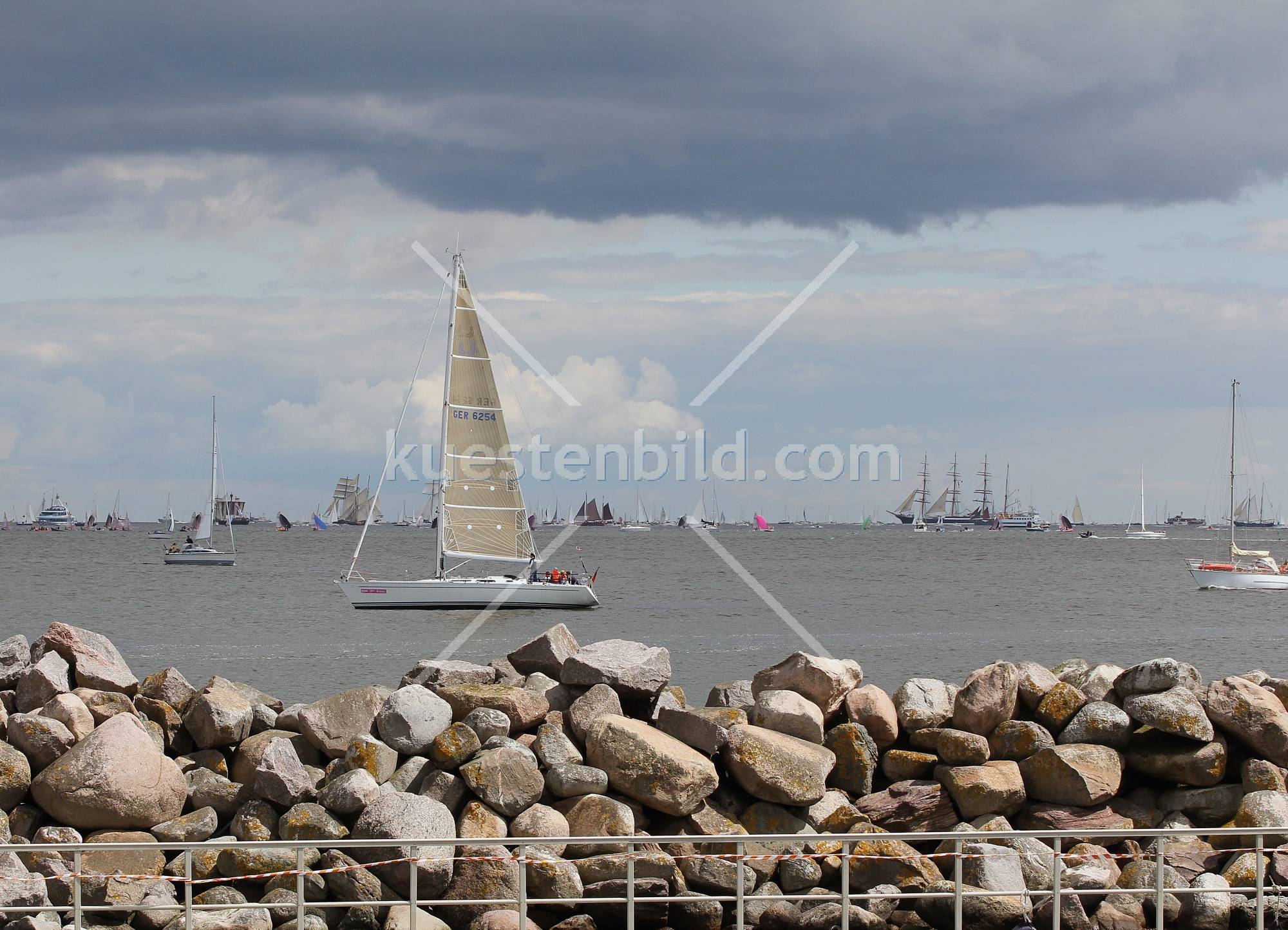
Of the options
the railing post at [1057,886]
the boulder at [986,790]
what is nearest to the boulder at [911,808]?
the boulder at [986,790]

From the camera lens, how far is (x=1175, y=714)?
1553 cm

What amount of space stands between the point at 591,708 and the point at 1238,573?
269 ft

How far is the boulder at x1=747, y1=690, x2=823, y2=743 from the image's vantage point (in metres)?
15.8

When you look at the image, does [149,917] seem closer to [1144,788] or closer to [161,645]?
[1144,788]

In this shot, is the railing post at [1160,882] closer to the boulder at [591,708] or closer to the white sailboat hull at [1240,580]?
the boulder at [591,708]

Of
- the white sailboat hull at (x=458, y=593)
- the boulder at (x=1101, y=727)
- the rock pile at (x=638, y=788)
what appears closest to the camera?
the rock pile at (x=638, y=788)

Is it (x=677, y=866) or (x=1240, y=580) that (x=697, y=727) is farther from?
(x=1240, y=580)

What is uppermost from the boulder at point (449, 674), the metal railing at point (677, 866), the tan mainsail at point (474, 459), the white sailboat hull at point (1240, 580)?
the tan mainsail at point (474, 459)

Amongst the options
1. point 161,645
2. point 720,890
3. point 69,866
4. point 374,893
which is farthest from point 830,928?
point 161,645

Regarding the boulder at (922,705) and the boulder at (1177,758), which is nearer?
the boulder at (1177,758)

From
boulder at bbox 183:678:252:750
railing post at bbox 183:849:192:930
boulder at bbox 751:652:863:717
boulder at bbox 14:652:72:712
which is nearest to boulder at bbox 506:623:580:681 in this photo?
boulder at bbox 751:652:863:717

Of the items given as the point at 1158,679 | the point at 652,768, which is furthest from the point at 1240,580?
the point at 652,768

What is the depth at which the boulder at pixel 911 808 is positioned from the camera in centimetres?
1520

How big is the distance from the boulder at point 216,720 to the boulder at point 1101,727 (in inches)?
395
